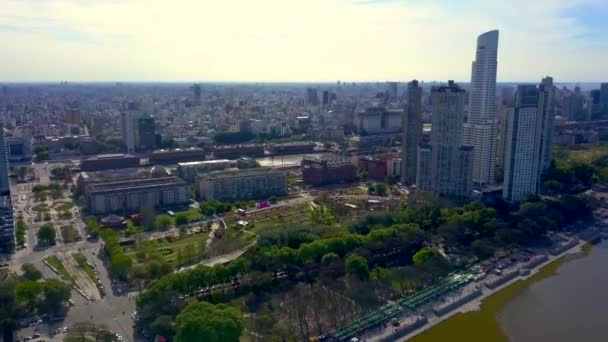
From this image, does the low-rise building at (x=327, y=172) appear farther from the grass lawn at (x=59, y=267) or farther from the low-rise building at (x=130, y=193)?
the grass lawn at (x=59, y=267)

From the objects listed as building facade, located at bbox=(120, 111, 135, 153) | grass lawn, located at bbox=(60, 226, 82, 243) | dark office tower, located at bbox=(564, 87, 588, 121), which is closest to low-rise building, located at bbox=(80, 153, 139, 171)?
building facade, located at bbox=(120, 111, 135, 153)

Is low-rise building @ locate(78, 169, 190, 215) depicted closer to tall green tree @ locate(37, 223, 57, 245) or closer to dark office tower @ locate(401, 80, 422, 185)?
tall green tree @ locate(37, 223, 57, 245)

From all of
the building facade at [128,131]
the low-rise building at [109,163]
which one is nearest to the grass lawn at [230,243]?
the low-rise building at [109,163]

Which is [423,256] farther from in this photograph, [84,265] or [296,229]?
[84,265]

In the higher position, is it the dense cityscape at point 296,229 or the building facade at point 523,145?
the building facade at point 523,145

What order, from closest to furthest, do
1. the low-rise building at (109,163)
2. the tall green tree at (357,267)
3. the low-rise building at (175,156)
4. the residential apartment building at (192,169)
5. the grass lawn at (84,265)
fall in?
the tall green tree at (357,267), the grass lawn at (84,265), the residential apartment building at (192,169), the low-rise building at (109,163), the low-rise building at (175,156)

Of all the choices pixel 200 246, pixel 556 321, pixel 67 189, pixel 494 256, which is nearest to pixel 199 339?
pixel 200 246

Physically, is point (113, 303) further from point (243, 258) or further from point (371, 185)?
point (371, 185)
